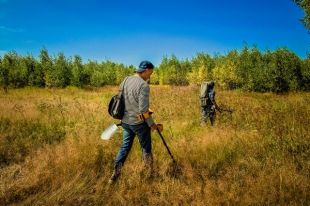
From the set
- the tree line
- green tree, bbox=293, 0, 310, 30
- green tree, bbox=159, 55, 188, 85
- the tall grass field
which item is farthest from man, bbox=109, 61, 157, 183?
green tree, bbox=159, 55, 188, 85

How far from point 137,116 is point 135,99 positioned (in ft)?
0.93

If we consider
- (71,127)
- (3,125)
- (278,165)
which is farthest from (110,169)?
(3,125)

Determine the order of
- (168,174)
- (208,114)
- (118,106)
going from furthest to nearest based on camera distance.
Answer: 1. (208,114)
2. (168,174)
3. (118,106)

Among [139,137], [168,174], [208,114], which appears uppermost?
[139,137]

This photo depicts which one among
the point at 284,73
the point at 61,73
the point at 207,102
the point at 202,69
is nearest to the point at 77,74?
the point at 61,73

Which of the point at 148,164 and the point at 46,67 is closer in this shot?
the point at 148,164

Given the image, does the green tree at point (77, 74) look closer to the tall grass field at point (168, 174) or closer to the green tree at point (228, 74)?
the green tree at point (228, 74)

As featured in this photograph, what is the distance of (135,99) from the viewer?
16.1 ft

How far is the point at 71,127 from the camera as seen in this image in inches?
364

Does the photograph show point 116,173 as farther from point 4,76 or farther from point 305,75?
point 4,76

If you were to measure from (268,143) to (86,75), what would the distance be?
4037 centimetres

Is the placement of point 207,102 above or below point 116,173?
above

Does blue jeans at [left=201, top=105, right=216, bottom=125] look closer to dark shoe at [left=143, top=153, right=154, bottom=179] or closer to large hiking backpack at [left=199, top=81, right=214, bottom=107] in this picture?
large hiking backpack at [left=199, top=81, right=214, bottom=107]

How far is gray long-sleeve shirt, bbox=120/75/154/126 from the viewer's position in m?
4.71
